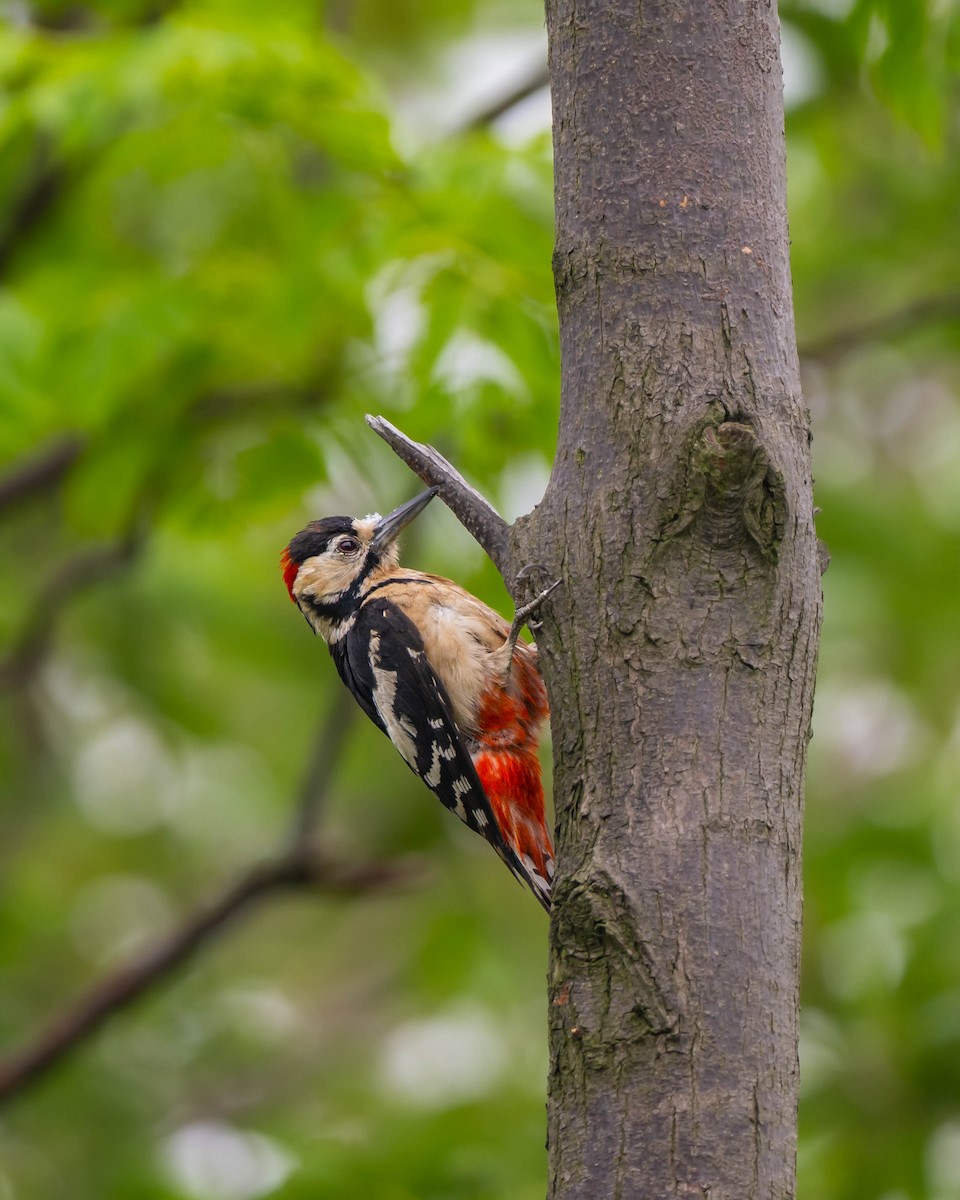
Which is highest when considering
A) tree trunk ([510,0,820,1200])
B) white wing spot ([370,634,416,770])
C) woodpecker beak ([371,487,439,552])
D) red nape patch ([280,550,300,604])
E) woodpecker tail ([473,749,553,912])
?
red nape patch ([280,550,300,604])

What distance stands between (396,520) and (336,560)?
0.41 metres

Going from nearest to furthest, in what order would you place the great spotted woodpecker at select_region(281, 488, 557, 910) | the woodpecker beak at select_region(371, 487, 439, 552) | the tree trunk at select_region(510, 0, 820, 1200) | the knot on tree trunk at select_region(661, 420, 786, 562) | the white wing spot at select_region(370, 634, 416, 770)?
the tree trunk at select_region(510, 0, 820, 1200), the knot on tree trunk at select_region(661, 420, 786, 562), the great spotted woodpecker at select_region(281, 488, 557, 910), the white wing spot at select_region(370, 634, 416, 770), the woodpecker beak at select_region(371, 487, 439, 552)

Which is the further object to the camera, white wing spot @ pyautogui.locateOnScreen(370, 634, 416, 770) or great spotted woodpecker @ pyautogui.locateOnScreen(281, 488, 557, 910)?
white wing spot @ pyautogui.locateOnScreen(370, 634, 416, 770)

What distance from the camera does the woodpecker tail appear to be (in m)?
5.12

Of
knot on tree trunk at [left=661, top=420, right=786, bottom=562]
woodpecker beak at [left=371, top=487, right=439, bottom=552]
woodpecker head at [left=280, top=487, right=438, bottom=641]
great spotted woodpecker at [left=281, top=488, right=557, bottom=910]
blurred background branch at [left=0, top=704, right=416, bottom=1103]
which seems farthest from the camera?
blurred background branch at [left=0, top=704, right=416, bottom=1103]

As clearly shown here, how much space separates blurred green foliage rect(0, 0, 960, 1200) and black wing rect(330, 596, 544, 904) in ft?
1.34

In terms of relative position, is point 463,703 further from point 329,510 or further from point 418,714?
point 329,510

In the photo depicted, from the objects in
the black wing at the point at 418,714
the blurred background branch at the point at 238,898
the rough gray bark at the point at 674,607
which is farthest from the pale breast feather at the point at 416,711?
the rough gray bark at the point at 674,607

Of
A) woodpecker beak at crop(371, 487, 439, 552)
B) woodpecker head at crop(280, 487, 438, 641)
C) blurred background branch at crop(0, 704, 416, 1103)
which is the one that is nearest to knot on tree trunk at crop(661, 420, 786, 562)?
woodpecker beak at crop(371, 487, 439, 552)

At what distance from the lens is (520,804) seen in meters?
5.12

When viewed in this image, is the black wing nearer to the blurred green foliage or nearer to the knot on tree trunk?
the blurred green foliage

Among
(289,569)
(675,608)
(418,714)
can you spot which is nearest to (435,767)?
(418,714)

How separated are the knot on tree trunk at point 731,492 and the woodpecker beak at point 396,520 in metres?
3.02

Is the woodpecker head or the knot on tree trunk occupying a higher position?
the woodpecker head
